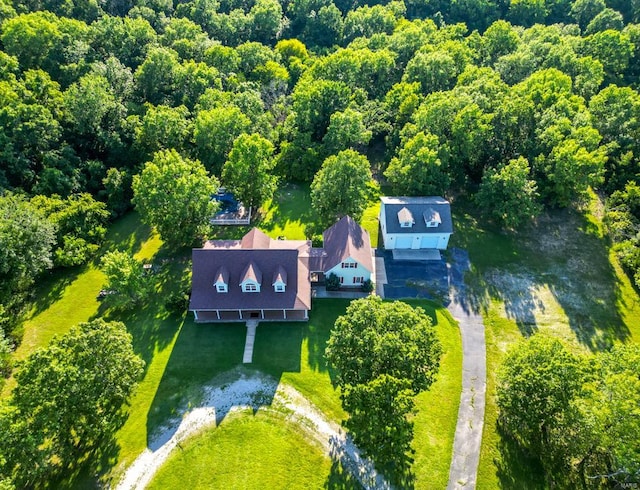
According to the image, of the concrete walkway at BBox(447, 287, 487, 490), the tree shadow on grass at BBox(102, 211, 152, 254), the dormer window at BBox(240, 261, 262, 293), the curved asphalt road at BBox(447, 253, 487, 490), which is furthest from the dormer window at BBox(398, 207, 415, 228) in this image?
the tree shadow on grass at BBox(102, 211, 152, 254)

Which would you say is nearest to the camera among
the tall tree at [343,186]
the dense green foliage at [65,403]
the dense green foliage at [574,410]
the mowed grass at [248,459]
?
the dense green foliage at [574,410]

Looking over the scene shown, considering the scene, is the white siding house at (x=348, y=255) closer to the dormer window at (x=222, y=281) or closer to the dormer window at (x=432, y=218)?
the dormer window at (x=432, y=218)

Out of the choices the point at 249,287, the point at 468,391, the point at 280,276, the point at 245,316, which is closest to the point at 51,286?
the point at 245,316

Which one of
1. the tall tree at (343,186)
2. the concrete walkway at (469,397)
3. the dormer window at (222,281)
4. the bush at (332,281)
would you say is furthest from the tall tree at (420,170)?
the dormer window at (222,281)

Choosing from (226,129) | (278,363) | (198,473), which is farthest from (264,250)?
(226,129)

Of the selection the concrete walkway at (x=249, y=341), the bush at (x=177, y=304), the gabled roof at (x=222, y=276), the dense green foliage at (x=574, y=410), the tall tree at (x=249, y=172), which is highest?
the tall tree at (x=249, y=172)

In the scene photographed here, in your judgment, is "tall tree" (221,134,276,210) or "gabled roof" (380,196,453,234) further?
"tall tree" (221,134,276,210)

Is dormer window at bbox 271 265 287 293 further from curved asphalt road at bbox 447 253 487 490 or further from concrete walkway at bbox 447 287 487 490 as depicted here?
concrete walkway at bbox 447 287 487 490

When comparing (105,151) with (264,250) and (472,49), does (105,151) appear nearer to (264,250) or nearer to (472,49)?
(264,250)
